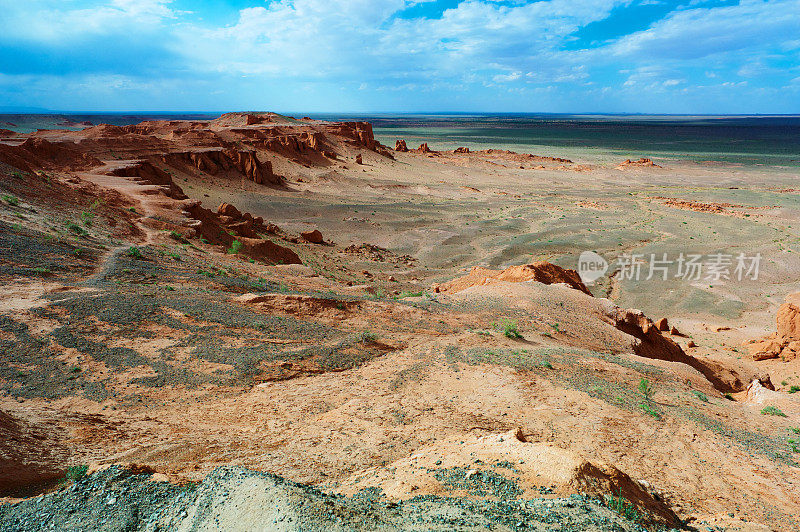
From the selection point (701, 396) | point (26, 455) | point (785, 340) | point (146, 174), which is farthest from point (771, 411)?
point (146, 174)

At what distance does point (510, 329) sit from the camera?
488 inches

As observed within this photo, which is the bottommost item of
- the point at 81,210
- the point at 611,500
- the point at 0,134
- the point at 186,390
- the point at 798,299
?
the point at 798,299

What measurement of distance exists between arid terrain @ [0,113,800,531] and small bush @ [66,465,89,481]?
0.04 metres

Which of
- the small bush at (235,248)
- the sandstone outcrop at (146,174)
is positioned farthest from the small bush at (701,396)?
the sandstone outcrop at (146,174)

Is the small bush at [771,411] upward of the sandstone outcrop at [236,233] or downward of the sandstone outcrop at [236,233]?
downward

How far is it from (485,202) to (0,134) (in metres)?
49.0

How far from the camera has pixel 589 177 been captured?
6806 cm

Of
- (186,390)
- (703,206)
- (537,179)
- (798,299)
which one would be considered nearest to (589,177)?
(537,179)

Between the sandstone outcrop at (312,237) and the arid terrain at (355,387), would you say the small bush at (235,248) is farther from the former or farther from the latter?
the sandstone outcrop at (312,237)

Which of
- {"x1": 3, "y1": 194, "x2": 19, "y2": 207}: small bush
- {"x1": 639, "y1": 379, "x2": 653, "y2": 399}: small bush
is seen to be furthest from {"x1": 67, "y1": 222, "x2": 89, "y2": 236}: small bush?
{"x1": 639, "y1": 379, "x2": 653, "y2": 399}: small bush

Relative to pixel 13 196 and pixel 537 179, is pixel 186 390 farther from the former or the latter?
pixel 537 179

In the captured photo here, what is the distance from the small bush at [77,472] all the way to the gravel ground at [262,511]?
→ 0.76ft

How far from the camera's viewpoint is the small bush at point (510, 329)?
12070 mm

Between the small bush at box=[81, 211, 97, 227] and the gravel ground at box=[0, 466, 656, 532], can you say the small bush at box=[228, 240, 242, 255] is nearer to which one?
the small bush at box=[81, 211, 97, 227]
